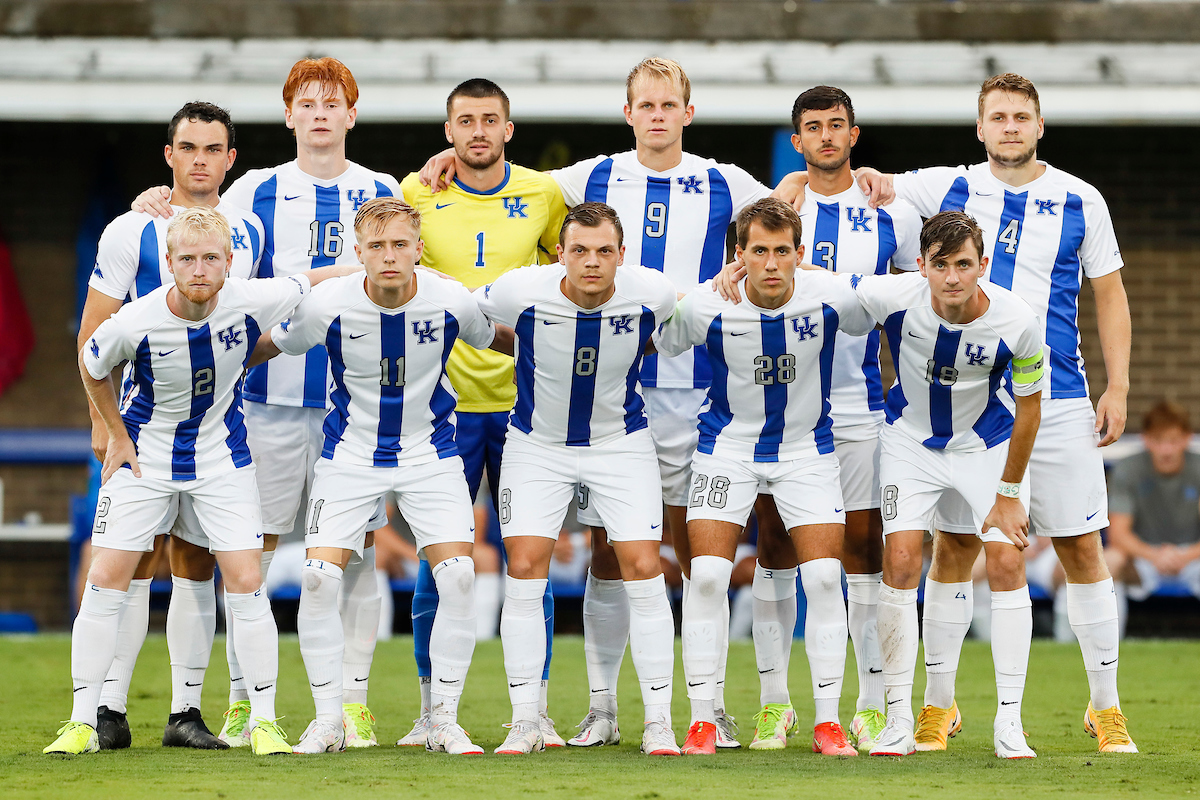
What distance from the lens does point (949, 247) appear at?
198 inches

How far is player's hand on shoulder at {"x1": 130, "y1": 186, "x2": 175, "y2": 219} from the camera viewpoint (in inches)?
217

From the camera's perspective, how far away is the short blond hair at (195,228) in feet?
16.6

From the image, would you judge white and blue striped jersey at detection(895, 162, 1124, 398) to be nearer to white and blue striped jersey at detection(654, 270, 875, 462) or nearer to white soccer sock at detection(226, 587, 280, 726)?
white and blue striped jersey at detection(654, 270, 875, 462)

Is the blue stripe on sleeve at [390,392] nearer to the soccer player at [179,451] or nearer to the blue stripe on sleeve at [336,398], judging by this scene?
the blue stripe on sleeve at [336,398]

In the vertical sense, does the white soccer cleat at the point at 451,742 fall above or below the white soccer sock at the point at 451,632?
below

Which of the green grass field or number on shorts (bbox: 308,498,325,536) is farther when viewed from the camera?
number on shorts (bbox: 308,498,325,536)

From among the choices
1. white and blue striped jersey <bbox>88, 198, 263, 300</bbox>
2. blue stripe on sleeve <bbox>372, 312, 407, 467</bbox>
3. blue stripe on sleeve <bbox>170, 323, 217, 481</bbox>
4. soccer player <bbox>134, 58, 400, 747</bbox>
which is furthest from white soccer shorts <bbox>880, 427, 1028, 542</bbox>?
white and blue striped jersey <bbox>88, 198, 263, 300</bbox>

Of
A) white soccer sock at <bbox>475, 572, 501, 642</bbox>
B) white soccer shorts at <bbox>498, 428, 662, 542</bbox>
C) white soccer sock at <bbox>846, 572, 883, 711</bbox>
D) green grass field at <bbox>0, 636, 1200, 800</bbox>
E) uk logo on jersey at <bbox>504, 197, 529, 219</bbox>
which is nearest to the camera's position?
green grass field at <bbox>0, 636, 1200, 800</bbox>

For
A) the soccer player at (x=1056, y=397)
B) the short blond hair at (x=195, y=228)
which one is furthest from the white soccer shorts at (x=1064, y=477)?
the short blond hair at (x=195, y=228)

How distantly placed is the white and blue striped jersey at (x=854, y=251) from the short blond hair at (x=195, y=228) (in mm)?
2132

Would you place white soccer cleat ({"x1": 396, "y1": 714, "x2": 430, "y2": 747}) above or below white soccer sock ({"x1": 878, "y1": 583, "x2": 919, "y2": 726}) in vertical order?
below

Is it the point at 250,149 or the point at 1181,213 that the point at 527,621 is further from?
the point at 1181,213

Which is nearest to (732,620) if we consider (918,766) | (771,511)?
(771,511)

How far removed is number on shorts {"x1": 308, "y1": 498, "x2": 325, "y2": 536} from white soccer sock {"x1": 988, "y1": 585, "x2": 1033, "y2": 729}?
2349 millimetres
